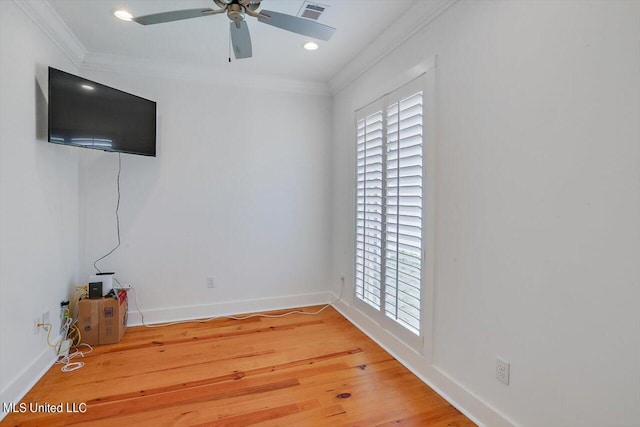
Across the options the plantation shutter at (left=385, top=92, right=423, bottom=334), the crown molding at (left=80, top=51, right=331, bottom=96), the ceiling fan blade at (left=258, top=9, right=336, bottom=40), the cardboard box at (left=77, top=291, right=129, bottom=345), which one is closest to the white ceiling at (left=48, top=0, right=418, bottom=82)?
the crown molding at (left=80, top=51, right=331, bottom=96)

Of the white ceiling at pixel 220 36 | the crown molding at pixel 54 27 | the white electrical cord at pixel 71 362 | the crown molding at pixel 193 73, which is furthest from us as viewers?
the crown molding at pixel 193 73

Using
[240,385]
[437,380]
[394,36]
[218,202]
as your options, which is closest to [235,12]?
[394,36]

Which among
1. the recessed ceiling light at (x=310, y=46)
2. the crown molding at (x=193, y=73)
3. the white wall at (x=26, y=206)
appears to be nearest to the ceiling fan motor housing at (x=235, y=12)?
the recessed ceiling light at (x=310, y=46)

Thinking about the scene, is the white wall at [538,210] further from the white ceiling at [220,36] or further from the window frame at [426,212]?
the white ceiling at [220,36]

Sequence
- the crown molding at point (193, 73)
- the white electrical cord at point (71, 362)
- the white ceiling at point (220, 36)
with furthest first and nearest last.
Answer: the crown molding at point (193, 73), the white electrical cord at point (71, 362), the white ceiling at point (220, 36)

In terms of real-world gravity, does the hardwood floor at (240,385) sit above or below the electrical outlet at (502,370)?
below

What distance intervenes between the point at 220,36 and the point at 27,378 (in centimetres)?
290

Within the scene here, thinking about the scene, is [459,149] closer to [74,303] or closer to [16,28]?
[16,28]

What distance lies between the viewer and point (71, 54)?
2.82m

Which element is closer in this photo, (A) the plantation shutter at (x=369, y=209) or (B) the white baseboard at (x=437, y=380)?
(B) the white baseboard at (x=437, y=380)

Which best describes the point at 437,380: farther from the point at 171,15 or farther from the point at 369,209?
the point at 171,15

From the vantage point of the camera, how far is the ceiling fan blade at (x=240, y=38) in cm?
197

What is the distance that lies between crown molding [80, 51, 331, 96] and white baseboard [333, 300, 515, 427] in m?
2.68

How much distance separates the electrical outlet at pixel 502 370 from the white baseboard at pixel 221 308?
92.6 inches
